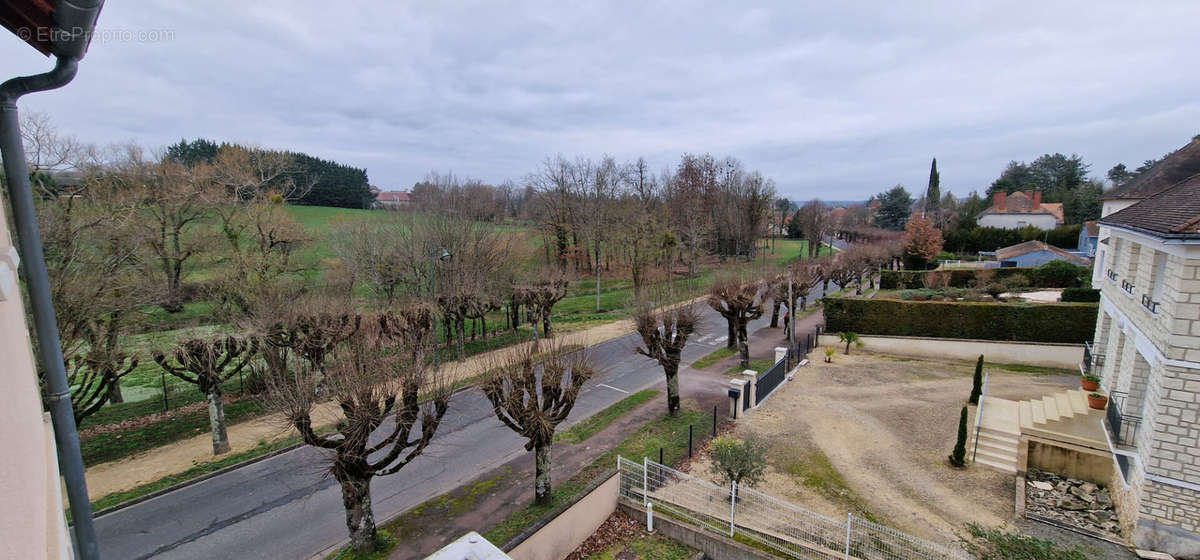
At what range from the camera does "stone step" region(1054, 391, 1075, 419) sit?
14.5m

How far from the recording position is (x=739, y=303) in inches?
829

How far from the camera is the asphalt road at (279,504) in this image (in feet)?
34.3

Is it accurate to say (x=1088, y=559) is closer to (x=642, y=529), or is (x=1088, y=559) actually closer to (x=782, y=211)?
(x=642, y=529)

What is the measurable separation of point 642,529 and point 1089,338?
22.4m

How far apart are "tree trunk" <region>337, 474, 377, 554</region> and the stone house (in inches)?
610

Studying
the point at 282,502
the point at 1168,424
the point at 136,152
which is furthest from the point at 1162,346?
the point at 136,152

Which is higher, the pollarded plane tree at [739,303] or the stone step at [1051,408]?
A: the pollarded plane tree at [739,303]

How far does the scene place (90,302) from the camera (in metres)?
13.2

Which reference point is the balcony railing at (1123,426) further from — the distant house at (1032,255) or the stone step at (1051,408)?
the distant house at (1032,255)

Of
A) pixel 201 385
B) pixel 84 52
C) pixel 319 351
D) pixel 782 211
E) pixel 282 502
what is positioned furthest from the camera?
pixel 782 211

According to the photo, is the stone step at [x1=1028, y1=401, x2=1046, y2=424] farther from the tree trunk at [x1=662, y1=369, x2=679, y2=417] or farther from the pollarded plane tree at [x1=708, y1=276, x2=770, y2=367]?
the tree trunk at [x1=662, y1=369, x2=679, y2=417]

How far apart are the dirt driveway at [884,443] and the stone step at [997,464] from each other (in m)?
0.31

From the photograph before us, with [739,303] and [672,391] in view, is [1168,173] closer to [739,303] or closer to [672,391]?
[739,303]

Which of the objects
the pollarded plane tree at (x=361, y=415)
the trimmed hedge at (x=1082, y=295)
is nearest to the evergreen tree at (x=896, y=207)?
the trimmed hedge at (x=1082, y=295)
